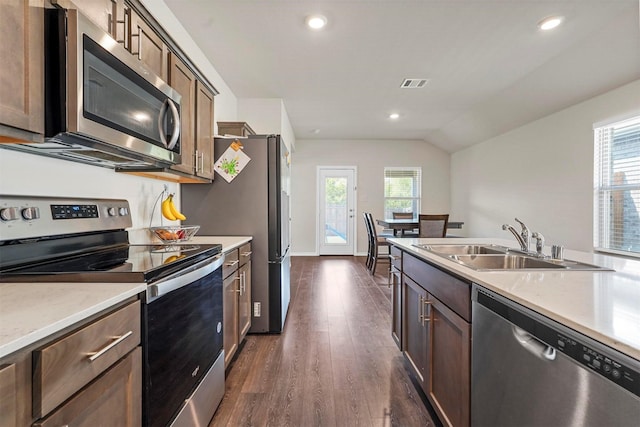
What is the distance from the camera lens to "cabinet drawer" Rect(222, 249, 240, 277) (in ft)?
6.48

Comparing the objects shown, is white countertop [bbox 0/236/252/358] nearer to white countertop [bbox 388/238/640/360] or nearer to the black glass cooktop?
the black glass cooktop

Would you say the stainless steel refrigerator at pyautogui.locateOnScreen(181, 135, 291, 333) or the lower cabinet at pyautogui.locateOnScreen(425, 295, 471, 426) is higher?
the stainless steel refrigerator at pyautogui.locateOnScreen(181, 135, 291, 333)

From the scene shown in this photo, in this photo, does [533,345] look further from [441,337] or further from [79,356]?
[79,356]

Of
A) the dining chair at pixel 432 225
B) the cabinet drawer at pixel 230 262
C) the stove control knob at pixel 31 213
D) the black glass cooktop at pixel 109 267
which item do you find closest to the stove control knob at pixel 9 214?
the stove control knob at pixel 31 213

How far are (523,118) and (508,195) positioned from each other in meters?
1.30

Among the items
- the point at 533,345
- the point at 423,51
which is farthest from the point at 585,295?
the point at 423,51

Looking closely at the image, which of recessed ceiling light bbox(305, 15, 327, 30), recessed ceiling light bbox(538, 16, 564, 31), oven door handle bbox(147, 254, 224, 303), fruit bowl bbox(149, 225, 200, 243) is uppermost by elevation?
recessed ceiling light bbox(305, 15, 327, 30)

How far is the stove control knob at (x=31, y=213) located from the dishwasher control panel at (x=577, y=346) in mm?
1739

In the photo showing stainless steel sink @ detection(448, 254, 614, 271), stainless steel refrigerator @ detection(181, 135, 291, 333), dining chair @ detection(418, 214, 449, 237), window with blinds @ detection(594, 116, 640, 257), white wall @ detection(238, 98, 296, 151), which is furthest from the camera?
dining chair @ detection(418, 214, 449, 237)

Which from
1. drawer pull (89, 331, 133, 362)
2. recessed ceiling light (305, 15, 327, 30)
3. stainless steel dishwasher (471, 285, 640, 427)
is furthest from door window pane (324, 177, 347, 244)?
drawer pull (89, 331, 133, 362)

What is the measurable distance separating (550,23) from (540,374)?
2.92m

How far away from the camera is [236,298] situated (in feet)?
7.32

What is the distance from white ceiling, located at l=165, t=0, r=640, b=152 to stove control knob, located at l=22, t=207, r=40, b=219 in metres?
1.90

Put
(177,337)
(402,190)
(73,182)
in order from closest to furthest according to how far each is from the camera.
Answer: (177,337) → (73,182) → (402,190)
